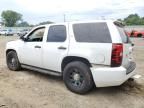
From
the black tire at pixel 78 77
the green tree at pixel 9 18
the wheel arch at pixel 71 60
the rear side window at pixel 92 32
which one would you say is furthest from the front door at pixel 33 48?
the green tree at pixel 9 18

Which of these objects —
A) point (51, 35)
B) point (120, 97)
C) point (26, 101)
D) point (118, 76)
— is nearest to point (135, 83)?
point (120, 97)

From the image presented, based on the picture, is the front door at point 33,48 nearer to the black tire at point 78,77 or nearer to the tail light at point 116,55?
the black tire at point 78,77

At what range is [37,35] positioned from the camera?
23.6ft

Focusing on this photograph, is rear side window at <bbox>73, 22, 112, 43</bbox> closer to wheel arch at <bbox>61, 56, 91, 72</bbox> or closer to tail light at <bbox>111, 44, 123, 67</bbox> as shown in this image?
tail light at <bbox>111, 44, 123, 67</bbox>

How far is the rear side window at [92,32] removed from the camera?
5.26 meters

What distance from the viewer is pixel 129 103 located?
515cm

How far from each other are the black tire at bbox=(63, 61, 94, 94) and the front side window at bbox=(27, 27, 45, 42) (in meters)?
1.62

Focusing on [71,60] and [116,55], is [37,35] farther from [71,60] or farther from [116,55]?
[116,55]

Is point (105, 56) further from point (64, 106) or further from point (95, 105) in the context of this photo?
point (64, 106)

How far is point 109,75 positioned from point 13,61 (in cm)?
401

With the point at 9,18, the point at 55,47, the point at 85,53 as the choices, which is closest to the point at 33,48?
the point at 55,47

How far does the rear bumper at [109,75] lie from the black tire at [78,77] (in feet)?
0.64

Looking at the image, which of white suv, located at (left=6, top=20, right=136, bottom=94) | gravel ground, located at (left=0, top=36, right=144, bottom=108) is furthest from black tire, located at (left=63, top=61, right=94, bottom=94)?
gravel ground, located at (left=0, top=36, right=144, bottom=108)

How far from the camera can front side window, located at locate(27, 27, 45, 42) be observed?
22.6 ft
